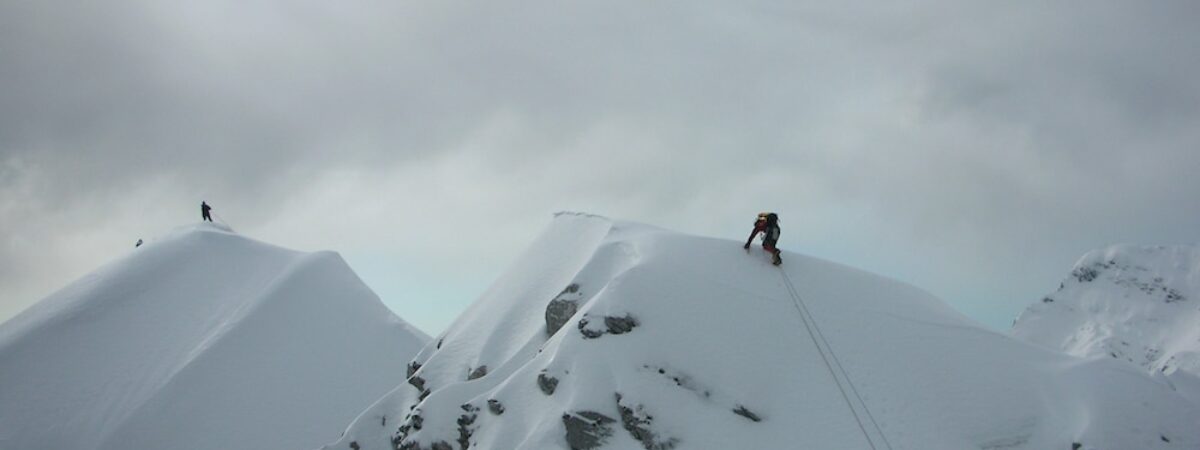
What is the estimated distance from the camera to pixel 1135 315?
595 ft

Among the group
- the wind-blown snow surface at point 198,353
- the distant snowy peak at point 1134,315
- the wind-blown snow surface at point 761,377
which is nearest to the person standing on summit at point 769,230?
the wind-blown snow surface at point 761,377

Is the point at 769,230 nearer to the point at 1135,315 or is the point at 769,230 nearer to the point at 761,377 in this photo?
the point at 761,377

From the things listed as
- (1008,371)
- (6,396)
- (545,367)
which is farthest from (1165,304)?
(6,396)

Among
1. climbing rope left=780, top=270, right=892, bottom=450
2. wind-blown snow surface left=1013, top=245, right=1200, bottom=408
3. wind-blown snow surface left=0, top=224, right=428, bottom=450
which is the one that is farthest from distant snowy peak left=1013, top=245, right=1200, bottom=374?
wind-blown snow surface left=0, top=224, right=428, bottom=450

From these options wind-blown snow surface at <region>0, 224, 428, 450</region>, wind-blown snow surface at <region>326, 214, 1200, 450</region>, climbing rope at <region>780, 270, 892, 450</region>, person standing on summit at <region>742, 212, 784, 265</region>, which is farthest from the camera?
wind-blown snow surface at <region>0, 224, 428, 450</region>

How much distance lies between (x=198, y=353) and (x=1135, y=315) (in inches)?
8393

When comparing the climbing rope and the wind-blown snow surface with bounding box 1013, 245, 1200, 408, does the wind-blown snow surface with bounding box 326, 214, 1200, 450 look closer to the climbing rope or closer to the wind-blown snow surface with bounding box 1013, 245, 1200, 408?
the climbing rope

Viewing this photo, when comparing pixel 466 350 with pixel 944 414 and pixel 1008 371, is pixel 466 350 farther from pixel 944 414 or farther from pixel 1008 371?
pixel 1008 371

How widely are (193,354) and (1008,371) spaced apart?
47.8m

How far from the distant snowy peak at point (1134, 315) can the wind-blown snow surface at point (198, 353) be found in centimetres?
17367

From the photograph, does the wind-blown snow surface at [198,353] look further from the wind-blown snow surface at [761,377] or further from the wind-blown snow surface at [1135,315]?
the wind-blown snow surface at [1135,315]

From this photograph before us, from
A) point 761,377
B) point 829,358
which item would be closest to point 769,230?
point 829,358

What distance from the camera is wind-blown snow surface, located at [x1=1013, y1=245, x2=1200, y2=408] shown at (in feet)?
546

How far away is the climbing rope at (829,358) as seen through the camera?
23.4 m
